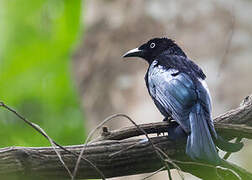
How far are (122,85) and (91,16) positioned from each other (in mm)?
1371

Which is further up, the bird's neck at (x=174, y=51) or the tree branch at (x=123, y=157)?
the bird's neck at (x=174, y=51)

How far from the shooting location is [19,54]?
941 cm

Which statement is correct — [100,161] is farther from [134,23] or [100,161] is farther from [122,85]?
[134,23]

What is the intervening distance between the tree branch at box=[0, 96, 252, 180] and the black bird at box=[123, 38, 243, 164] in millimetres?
79

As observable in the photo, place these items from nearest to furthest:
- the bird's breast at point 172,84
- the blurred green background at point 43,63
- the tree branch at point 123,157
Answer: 1. the tree branch at point 123,157
2. the bird's breast at point 172,84
3. the blurred green background at point 43,63

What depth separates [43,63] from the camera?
30.6 ft

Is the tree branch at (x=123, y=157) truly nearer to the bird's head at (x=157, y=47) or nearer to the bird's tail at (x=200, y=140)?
the bird's tail at (x=200, y=140)

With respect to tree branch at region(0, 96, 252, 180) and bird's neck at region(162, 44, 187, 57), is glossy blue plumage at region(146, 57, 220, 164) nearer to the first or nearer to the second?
tree branch at region(0, 96, 252, 180)

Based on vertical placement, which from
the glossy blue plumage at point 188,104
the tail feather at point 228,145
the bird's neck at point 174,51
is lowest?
the tail feather at point 228,145

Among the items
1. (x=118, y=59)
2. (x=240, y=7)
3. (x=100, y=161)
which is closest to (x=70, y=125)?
(x=118, y=59)

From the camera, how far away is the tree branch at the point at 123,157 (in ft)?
11.7

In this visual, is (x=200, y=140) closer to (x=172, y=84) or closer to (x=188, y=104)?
(x=188, y=104)

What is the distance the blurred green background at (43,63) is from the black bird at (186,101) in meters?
3.68

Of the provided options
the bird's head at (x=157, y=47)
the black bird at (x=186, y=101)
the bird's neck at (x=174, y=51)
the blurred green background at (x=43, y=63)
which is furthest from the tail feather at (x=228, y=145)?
the blurred green background at (x=43, y=63)
